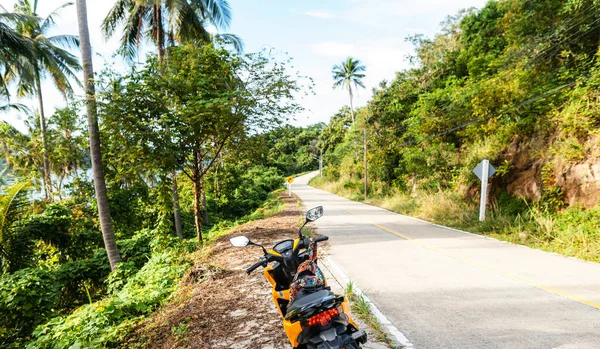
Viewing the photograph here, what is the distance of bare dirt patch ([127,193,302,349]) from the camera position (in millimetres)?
4129

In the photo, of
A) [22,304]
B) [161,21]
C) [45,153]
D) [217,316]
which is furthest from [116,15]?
[217,316]

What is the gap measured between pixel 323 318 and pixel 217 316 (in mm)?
Result: 3001

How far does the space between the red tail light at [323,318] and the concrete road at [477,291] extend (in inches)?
72.2

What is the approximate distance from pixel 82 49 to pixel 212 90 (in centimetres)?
353

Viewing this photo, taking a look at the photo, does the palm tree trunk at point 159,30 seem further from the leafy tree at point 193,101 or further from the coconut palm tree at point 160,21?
the leafy tree at point 193,101

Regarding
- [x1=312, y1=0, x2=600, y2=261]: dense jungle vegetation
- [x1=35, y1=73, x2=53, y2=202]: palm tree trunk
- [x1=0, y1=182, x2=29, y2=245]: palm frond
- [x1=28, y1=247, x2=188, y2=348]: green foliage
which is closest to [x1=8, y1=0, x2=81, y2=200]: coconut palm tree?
[x1=35, y1=73, x2=53, y2=202]: palm tree trunk

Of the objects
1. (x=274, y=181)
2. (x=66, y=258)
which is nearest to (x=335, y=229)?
(x=66, y=258)

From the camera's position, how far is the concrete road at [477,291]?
12.7ft

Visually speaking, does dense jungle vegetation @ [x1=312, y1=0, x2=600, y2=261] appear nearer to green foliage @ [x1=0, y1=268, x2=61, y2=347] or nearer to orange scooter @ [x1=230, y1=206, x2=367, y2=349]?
orange scooter @ [x1=230, y1=206, x2=367, y2=349]

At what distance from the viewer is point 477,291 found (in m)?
5.42

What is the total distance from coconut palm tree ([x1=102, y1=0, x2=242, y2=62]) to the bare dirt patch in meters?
11.4

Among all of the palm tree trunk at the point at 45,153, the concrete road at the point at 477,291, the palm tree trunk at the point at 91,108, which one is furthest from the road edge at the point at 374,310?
the palm tree trunk at the point at 45,153

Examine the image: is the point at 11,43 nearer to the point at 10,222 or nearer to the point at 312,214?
the point at 10,222

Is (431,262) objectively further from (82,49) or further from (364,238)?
(82,49)
